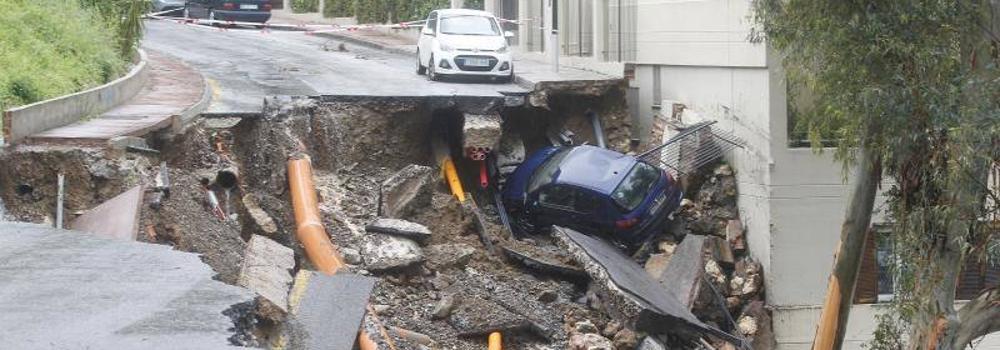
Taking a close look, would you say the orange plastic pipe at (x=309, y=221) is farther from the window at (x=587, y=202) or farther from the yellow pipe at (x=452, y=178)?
the window at (x=587, y=202)

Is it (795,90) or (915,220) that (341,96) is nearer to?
(795,90)

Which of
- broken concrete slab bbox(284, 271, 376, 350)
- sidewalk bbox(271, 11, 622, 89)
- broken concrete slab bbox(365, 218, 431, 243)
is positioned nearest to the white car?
sidewalk bbox(271, 11, 622, 89)

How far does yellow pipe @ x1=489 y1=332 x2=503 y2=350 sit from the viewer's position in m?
16.0

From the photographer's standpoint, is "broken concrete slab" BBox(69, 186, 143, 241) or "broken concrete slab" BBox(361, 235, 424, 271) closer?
"broken concrete slab" BBox(69, 186, 143, 241)

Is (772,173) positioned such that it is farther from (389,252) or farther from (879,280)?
(389,252)

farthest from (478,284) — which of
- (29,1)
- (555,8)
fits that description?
(555,8)

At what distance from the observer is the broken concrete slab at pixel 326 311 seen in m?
10.5

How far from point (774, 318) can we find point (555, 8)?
41.2 feet

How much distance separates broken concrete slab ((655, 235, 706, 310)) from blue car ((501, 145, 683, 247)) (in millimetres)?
838

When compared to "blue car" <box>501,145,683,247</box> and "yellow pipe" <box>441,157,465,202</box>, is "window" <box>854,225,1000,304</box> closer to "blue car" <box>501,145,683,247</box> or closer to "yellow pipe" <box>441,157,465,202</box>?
"blue car" <box>501,145,683,247</box>

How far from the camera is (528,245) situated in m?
20.0

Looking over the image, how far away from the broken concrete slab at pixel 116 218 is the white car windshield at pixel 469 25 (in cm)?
1504

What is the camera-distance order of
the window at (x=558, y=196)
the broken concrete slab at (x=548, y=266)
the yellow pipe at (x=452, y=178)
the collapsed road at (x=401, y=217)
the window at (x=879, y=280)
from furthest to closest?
the yellow pipe at (x=452, y=178) < the window at (x=558, y=196) < the window at (x=879, y=280) < the broken concrete slab at (x=548, y=266) < the collapsed road at (x=401, y=217)

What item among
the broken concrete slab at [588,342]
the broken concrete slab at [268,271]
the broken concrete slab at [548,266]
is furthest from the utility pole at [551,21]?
the broken concrete slab at [268,271]
